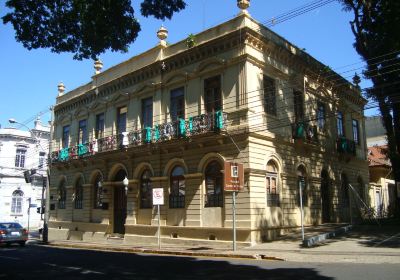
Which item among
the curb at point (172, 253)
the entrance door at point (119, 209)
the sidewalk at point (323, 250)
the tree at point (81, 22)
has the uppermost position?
the tree at point (81, 22)

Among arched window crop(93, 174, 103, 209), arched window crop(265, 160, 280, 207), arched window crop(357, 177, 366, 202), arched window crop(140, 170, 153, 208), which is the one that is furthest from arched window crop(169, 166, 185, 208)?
arched window crop(357, 177, 366, 202)

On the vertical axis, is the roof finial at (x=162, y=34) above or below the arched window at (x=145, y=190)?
above

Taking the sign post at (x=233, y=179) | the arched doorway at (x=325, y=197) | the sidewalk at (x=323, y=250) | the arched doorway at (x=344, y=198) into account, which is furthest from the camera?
the arched doorway at (x=344, y=198)

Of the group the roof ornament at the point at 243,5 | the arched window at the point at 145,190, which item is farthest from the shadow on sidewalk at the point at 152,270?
the roof ornament at the point at 243,5

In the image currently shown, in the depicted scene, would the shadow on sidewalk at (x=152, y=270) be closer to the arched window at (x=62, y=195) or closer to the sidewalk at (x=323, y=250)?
the sidewalk at (x=323, y=250)

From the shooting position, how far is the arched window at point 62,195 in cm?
3170

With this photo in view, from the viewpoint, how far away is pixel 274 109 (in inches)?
846

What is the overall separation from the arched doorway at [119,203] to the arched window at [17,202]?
90.5ft

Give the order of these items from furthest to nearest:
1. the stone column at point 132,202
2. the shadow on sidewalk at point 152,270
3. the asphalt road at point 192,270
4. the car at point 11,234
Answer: the stone column at point 132,202
the car at point 11,234
the shadow on sidewalk at point 152,270
the asphalt road at point 192,270

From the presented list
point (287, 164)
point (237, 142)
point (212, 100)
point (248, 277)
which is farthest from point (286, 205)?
point (248, 277)

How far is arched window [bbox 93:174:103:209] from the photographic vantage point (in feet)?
91.1

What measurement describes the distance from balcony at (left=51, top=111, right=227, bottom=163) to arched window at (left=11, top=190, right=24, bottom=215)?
73.0ft

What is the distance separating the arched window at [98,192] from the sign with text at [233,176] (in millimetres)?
12571

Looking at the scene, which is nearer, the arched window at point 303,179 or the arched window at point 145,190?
the arched window at point 303,179
